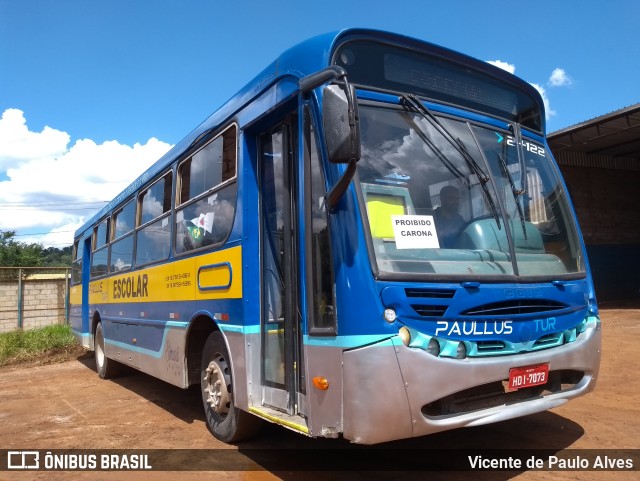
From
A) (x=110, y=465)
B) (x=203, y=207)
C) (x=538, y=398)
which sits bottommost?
(x=110, y=465)

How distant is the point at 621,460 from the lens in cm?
415

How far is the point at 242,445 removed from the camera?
493 cm

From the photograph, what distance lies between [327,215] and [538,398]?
79.2 inches

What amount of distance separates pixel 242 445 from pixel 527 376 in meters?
2.72

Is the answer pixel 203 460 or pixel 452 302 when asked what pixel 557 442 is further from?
pixel 203 460

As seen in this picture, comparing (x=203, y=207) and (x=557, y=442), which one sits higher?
(x=203, y=207)

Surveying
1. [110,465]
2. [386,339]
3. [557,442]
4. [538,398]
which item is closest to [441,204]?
[386,339]

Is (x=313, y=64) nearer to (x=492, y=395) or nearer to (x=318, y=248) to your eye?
(x=318, y=248)

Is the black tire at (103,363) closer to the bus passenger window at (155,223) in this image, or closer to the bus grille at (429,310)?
the bus passenger window at (155,223)

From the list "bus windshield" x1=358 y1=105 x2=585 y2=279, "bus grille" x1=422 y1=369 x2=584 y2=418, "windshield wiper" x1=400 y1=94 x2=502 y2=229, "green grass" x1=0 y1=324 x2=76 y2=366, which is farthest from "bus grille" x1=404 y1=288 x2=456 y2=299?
"green grass" x1=0 y1=324 x2=76 y2=366

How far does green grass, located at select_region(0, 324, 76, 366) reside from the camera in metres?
13.3

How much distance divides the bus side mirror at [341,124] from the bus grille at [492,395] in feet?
5.36

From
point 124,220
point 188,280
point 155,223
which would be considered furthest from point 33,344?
point 188,280

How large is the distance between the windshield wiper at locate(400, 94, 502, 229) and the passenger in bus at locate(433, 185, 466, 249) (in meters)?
0.23
